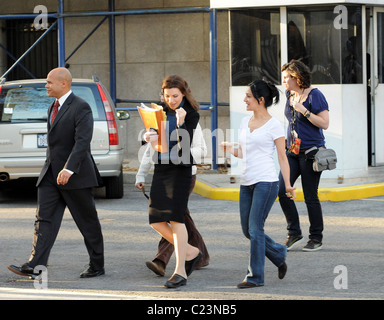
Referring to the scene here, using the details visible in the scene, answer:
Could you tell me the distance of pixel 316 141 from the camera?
8.74m

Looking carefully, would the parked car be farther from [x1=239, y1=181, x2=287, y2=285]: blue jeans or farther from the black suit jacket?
[x1=239, y1=181, x2=287, y2=285]: blue jeans

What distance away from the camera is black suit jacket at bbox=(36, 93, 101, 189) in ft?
24.5

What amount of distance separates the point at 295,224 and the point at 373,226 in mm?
1544

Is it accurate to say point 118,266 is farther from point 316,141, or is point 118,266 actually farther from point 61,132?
point 316,141

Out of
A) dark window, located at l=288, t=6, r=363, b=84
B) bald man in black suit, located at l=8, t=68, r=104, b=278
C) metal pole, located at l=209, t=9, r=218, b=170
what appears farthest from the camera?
metal pole, located at l=209, t=9, r=218, b=170

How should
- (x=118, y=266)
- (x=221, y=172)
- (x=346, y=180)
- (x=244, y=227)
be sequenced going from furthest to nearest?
(x=221, y=172) → (x=346, y=180) → (x=118, y=266) → (x=244, y=227)

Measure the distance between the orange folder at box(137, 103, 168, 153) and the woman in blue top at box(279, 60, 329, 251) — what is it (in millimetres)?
1894

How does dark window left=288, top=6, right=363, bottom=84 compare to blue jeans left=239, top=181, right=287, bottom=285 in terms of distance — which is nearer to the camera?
blue jeans left=239, top=181, right=287, bottom=285

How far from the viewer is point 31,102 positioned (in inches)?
463

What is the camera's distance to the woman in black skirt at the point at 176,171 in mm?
7125

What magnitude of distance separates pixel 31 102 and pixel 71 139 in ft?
14.6

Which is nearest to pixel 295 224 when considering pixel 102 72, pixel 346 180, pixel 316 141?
pixel 316 141

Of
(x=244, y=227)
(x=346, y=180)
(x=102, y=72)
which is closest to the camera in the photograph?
(x=244, y=227)

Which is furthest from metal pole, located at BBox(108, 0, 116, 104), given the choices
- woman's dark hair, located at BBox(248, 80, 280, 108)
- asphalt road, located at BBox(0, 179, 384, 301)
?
woman's dark hair, located at BBox(248, 80, 280, 108)
